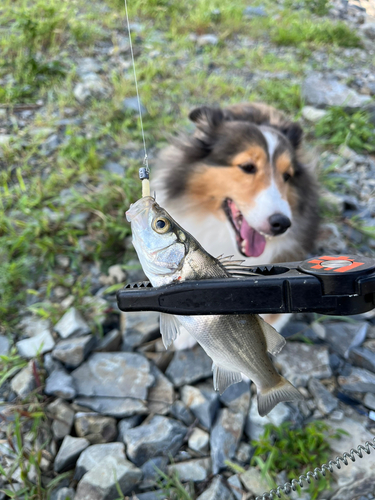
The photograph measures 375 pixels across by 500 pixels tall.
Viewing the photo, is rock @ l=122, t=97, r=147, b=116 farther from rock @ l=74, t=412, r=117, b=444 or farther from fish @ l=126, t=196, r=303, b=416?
fish @ l=126, t=196, r=303, b=416

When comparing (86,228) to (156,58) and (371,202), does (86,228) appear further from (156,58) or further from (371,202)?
(156,58)

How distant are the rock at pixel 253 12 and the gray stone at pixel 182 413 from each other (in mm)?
5158

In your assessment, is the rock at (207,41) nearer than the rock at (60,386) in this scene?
No

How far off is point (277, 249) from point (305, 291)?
176cm

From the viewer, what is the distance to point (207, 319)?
86 centimetres

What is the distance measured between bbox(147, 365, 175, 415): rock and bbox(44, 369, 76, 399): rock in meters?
0.37

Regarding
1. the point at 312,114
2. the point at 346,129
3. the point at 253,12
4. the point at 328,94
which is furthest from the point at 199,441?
the point at 253,12

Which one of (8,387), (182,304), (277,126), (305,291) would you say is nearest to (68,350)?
(8,387)

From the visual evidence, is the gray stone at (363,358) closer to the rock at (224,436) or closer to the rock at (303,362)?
the rock at (303,362)

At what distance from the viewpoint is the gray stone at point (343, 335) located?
2287 millimetres

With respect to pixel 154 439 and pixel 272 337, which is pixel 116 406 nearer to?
pixel 154 439

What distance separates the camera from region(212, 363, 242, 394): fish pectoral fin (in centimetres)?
96

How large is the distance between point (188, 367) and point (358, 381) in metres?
0.86

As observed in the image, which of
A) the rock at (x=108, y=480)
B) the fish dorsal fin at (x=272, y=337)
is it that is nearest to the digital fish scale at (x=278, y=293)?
the fish dorsal fin at (x=272, y=337)
